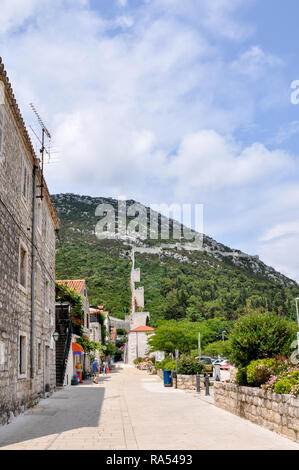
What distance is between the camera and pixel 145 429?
9.48 m

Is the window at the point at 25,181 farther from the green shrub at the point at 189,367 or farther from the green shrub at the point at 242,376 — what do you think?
the green shrub at the point at 189,367

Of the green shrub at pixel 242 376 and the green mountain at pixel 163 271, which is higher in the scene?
the green mountain at pixel 163 271

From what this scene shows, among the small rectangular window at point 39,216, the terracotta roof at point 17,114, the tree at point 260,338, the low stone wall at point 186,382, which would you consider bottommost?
the low stone wall at point 186,382

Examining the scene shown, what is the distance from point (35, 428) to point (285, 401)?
5438 mm

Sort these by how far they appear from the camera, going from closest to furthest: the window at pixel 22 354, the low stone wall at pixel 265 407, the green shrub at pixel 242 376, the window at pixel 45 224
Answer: the low stone wall at pixel 265 407 → the green shrub at pixel 242 376 → the window at pixel 22 354 → the window at pixel 45 224

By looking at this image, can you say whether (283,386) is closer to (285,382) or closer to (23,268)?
(285,382)

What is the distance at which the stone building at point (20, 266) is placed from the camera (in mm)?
10242

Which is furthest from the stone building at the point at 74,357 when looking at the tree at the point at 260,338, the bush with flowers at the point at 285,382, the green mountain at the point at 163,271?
the green mountain at the point at 163,271

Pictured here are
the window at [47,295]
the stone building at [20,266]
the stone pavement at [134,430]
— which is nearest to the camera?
the stone pavement at [134,430]

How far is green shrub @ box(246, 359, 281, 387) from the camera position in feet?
32.8

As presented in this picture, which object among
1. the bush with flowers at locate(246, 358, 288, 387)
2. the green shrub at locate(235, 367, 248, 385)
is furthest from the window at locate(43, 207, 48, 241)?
the bush with flowers at locate(246, 358, 288, 387)

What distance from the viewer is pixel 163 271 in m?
107

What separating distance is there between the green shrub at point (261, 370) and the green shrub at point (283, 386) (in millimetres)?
1038
